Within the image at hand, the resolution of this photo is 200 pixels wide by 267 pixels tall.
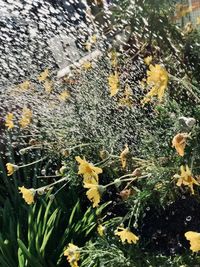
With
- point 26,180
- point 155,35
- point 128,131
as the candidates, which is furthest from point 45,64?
point 155,35

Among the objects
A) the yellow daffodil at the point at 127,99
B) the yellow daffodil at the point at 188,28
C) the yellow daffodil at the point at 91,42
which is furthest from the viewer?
the yellow daffodil at the point at 91,42

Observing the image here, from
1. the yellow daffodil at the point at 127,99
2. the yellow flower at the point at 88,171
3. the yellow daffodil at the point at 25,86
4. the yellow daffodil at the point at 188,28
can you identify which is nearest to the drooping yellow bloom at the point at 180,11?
the yellow daffodil at the point at 188,28

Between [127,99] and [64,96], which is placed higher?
[127,99]

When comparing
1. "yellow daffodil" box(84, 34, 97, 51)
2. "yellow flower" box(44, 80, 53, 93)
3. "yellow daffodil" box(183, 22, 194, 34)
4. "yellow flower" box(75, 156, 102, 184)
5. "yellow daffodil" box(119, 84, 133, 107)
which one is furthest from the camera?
"yellow flower" box(44, 80, 53, 93)

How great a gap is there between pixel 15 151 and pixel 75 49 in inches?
23.7

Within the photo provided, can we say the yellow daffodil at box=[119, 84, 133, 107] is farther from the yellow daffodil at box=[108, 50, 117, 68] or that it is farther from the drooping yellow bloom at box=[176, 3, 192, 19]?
the drooping yellow bloom at box=[176, 3, 192, 19]

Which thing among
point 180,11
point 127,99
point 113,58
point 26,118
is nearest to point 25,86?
point 26,118

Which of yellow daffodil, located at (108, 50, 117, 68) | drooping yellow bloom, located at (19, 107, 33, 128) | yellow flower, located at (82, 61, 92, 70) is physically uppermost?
yellow daffodil, located at (108, 50, 117, 68)

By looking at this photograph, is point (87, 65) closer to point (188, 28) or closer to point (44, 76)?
point (44, 76)

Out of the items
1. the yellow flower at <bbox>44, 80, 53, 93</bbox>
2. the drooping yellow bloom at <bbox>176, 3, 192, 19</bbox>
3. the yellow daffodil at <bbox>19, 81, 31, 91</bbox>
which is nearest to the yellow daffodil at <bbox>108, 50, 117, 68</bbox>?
the drooping yellow bloom at <bbox>176, 3, 192, 19</bbox>

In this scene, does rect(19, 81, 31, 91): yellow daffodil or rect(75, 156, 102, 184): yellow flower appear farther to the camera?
rect(19, 81, 31, 91): yellow daffodil

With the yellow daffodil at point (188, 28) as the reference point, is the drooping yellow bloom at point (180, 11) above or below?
above

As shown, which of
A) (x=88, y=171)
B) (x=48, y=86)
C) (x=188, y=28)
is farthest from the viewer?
(x=48, y=86)

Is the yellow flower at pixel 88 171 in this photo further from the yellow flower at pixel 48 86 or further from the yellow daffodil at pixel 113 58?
the yellow flower at pixel 48 86
